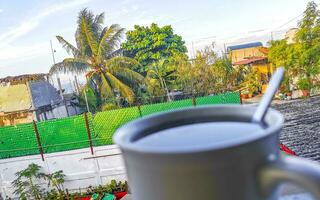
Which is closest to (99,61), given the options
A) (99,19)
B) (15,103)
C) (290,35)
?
(99,19)

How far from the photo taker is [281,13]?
8.46 metres

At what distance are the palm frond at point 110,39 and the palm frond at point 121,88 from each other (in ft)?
2.18

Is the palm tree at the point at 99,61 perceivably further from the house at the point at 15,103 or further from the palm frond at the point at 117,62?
the house at the point at 15,103

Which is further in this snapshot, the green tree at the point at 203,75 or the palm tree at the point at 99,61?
the green tree at the point at 203,75

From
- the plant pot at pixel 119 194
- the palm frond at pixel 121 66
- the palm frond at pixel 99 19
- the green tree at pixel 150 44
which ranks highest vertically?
the palm frond at pixel 99 19

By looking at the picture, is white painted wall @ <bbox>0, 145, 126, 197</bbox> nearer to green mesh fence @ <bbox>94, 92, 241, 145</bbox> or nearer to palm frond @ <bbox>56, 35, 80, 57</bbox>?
green mesh fence @ <bbox>94, 92, 241, 145</bbox>

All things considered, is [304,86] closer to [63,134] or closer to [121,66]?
[121,66]

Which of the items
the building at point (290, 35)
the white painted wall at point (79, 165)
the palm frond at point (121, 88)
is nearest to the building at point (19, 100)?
the palm frond at point (121, 88)

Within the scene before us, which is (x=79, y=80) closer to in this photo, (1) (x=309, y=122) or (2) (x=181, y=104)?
(2) (x=181, y=104)

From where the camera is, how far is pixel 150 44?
9859 millimetres

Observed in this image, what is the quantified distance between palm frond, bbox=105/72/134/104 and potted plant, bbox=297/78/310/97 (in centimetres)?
427

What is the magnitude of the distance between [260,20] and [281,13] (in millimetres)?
702

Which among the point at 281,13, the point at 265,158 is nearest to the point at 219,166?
the point at 265,158

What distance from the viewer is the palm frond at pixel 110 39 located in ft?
24.4
